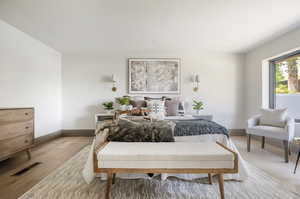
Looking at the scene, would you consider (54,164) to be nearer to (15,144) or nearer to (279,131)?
(15,144)

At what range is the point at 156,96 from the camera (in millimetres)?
4664

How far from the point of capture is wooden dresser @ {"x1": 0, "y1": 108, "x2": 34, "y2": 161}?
2.31 meters

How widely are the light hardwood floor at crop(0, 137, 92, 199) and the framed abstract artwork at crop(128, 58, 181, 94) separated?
1.97 meters

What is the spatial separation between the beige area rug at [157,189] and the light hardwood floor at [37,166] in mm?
157

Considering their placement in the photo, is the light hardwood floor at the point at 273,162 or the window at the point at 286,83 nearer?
the light hardwood floor at the point at 273,162

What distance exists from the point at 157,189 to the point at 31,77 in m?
3.45

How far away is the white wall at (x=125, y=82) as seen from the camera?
15.4 ft

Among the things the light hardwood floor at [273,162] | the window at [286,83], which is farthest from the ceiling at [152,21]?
the light hardwood floor at [273,162]

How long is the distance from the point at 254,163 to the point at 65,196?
Result: 267 centimetres

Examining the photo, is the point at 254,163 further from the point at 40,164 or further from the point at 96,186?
the point at 40,164

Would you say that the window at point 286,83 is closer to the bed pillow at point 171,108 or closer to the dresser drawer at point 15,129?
the bed pillow at point 171,108

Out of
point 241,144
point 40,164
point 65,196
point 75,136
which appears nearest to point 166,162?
point 65,196

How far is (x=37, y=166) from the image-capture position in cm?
251

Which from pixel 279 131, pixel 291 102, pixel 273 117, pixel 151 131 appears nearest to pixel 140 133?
pixel 151 131
